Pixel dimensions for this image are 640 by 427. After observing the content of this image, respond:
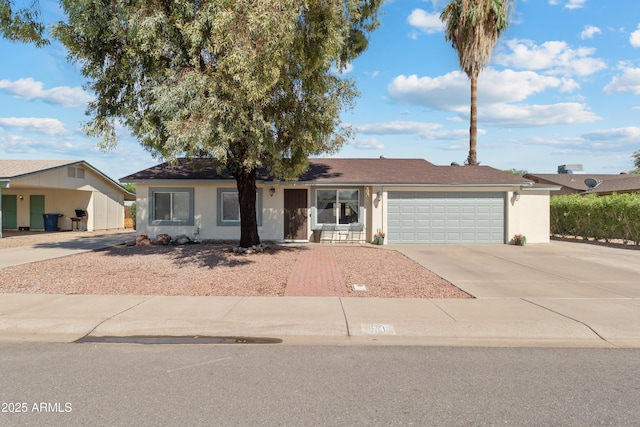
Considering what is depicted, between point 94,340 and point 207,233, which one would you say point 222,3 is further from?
point 207,233

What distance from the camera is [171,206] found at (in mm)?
18547

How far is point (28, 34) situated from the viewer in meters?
10.8

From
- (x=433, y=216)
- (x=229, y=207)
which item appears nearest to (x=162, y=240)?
(x=229, y=207)

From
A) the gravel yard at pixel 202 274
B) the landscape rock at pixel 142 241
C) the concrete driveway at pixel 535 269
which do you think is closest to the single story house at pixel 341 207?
the landscape rock at pixel 142 241

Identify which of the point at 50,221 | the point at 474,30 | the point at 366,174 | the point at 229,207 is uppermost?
the point at 474,30

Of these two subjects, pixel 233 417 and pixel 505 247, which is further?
pixel 505 247

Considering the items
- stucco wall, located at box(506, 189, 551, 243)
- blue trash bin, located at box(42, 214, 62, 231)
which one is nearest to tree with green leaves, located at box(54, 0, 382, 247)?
stucco wall, located at box(506, 189, 551, 243)

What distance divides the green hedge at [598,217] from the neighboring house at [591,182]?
20.4 ft

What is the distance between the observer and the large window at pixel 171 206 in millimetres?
18391

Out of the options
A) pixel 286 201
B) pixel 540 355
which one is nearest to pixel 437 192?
pixel 286 201

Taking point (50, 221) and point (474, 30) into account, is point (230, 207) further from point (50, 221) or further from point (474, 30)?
point (474, 30)

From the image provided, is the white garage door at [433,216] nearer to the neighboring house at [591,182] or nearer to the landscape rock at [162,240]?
the landscape rock at [162,240]

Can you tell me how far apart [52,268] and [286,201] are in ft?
30.9

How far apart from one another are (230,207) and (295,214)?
291cm
